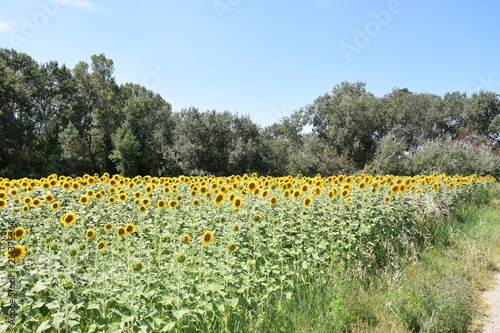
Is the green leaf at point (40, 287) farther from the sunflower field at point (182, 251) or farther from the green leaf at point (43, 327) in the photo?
the green leaf at point (43, 327)

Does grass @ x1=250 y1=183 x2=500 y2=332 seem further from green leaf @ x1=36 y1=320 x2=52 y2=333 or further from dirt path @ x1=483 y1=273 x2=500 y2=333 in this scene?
green leaf @ x1=36 y1=320 x2=52 y2=333

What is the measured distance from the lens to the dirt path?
3.63 meters

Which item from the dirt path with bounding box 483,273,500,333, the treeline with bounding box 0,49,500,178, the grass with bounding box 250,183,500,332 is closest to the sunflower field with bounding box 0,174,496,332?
the grass with bounding box 250,183,500,332

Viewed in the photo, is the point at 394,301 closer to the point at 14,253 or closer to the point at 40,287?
the point at 40,287

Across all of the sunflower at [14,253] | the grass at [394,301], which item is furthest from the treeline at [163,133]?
the sunflower at [14,253]

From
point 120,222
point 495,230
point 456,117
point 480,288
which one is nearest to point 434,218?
point 495,230

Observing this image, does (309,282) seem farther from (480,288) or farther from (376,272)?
(480,288)

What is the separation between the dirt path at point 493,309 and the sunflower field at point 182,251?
3.75ft

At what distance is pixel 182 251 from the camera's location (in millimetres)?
3064

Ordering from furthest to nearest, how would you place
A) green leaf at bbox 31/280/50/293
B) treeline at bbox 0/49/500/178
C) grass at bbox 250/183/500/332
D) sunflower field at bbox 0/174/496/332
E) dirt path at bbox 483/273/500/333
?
treeline at bbox 0/49/500/178, dirt path at bbox 483/273/500/333, grass at bbox 250/183/500/332, sunflower field at bbox 0/174/496/332, green leaf at bbox 31/280/50/293

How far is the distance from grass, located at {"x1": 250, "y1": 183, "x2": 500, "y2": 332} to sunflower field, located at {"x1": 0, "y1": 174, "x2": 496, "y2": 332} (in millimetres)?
192

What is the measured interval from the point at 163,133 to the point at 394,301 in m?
29.6

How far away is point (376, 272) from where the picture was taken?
469 cm

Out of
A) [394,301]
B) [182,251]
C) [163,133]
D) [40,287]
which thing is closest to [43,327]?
[40,287]
